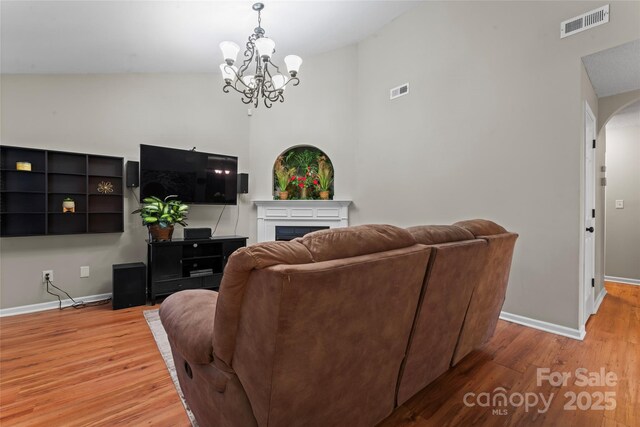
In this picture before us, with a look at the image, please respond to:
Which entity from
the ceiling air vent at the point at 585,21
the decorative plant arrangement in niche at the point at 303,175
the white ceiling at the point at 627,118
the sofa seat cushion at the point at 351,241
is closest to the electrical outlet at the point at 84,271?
the decorative plant arrangement in niche at the point at 303,175

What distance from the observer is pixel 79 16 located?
8.73 ft

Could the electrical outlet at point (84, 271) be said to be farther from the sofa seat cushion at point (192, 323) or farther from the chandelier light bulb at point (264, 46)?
the chandelier light bulb at point (264, 46)

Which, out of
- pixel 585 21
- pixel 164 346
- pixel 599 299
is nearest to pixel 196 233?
pixel 164 346

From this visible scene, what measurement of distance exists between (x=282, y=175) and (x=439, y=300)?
3.67 metres

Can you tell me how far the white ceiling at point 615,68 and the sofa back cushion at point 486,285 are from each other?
1.78 metres

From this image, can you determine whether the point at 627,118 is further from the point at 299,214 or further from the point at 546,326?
the point at 299,214

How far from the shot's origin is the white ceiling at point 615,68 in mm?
2309

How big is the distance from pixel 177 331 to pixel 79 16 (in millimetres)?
3101

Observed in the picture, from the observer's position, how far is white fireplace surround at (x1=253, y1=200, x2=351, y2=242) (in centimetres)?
447

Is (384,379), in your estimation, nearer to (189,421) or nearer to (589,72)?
(189,421)

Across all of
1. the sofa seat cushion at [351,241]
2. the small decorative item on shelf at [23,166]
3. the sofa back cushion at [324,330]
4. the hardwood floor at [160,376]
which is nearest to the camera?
the sofa back cushion at [324,330]

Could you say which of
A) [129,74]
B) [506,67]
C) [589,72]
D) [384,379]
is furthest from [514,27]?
[129,74]

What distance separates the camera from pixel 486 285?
1.80m

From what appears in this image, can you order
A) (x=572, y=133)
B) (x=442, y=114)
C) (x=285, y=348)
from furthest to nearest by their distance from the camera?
1. (x=442, y=114)
2. (x=572, y=133)
3. (x=285, y=348)
